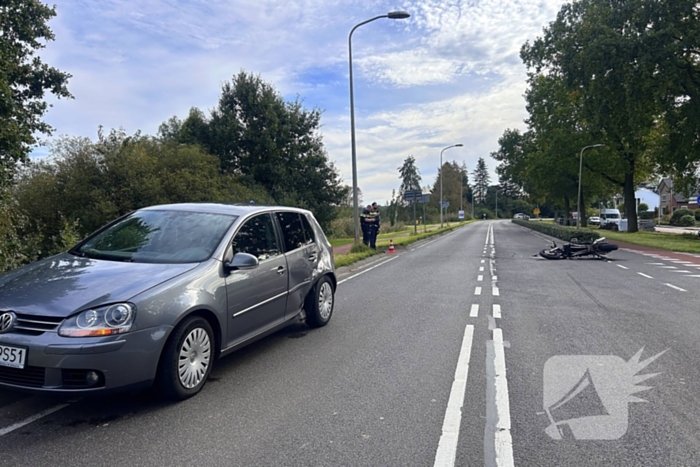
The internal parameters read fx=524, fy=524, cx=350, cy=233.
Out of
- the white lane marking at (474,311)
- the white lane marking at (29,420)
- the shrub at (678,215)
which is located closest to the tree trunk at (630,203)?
the shrub at (678,215)

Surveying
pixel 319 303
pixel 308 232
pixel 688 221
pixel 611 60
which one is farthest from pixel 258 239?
pixel 688 221

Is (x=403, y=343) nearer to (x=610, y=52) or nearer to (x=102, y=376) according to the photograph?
(x=102, y=376)

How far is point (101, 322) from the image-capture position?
379cm

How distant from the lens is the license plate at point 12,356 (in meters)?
3.69

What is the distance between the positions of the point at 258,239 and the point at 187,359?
1728 millimetres

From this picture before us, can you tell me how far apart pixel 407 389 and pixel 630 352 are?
2950 mm

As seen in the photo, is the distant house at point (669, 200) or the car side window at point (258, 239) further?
the distant house at point (669, 200)

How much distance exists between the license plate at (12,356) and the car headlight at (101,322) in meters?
0.30

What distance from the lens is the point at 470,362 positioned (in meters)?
5.55

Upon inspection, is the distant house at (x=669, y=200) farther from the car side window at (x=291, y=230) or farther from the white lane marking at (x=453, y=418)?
the white lane marking at (x=453, y=418)

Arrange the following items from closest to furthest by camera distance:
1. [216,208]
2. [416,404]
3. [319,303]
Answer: [416,404] → [216,208] → [319,303]

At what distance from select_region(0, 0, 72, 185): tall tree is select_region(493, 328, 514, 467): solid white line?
13.0 meters

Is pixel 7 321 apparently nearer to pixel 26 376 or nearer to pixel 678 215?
pixel 26 376

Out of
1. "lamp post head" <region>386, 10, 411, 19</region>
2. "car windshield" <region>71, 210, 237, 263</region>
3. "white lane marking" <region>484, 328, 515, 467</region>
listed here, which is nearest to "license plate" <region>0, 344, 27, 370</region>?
"car windshield" <region>71, 210, 237, 263</region>
